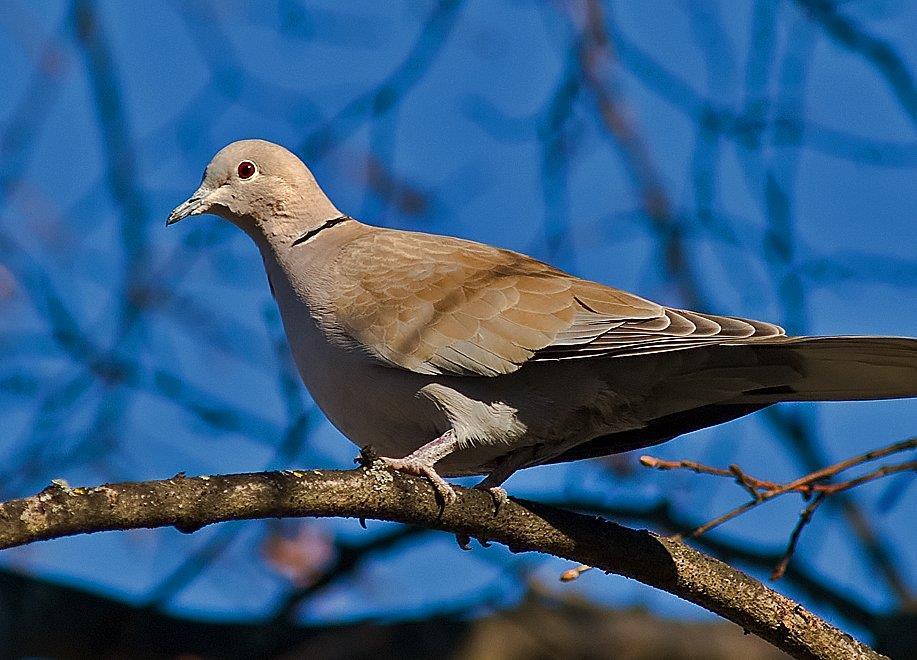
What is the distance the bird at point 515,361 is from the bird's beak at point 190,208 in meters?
0.46

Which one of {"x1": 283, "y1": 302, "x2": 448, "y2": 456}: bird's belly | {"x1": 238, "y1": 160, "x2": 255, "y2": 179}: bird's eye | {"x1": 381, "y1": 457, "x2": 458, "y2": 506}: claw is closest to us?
{"x1": 381, "y1": 457, "x2": 458, "y2": 506}: claw

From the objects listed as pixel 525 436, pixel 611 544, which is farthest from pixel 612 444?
pixel 611 544

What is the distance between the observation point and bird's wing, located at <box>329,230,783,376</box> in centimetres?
307

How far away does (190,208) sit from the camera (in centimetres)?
379

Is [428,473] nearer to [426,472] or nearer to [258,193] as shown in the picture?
[426,472]

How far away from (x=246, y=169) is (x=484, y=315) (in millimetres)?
1055

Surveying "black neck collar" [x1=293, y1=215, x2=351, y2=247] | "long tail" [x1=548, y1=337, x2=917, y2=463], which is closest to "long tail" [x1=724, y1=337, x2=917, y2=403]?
"long tail" [x1=548, y1=337, x2=917, y2=463]

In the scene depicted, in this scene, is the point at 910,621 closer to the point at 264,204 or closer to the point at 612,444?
the point at 612,444

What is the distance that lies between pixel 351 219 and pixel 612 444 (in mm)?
1101

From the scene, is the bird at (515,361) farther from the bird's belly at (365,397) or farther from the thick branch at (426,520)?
the thick branch at (426,520)

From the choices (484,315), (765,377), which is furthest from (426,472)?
(765,377)

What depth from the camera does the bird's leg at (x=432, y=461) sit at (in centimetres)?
263

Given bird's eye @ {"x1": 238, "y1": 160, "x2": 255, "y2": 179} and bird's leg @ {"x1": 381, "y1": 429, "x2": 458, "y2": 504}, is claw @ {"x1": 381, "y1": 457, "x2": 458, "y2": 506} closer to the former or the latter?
bird's leg @ {"x1": 381, "y1": 429, "x2": 458, "y2": 504}

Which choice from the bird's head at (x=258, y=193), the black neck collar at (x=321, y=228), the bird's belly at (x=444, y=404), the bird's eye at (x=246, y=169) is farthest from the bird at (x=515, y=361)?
the bird's eye at (x=246, y=169)
